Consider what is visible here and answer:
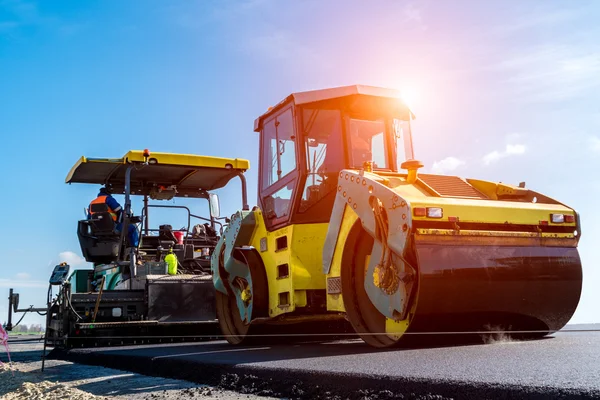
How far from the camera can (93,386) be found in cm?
482

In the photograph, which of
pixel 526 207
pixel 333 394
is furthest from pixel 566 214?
pixel 333 394

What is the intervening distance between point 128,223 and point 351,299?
5.16 m

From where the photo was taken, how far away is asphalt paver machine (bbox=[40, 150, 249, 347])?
27.5ft

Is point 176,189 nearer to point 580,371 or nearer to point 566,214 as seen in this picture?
point 566,214

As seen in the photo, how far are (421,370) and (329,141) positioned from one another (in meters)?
2.84

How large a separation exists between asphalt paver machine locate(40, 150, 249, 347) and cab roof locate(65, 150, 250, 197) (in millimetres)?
14

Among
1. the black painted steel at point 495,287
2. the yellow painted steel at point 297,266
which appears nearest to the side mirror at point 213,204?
the yellow painted steel at point 297,266

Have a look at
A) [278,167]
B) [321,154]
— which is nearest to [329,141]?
[321,154]

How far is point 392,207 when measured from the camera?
176 inches

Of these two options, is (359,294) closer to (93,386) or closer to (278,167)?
(278,167)

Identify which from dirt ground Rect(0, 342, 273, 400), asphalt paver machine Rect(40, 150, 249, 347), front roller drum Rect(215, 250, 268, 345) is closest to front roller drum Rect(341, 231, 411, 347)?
dirt ground Rect(0, 342, 273, 400)

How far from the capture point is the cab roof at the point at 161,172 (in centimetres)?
922

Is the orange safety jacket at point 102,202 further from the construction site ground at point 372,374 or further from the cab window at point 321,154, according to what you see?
the cab window at point 321,154

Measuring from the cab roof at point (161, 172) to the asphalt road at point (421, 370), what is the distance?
4.42 meters
